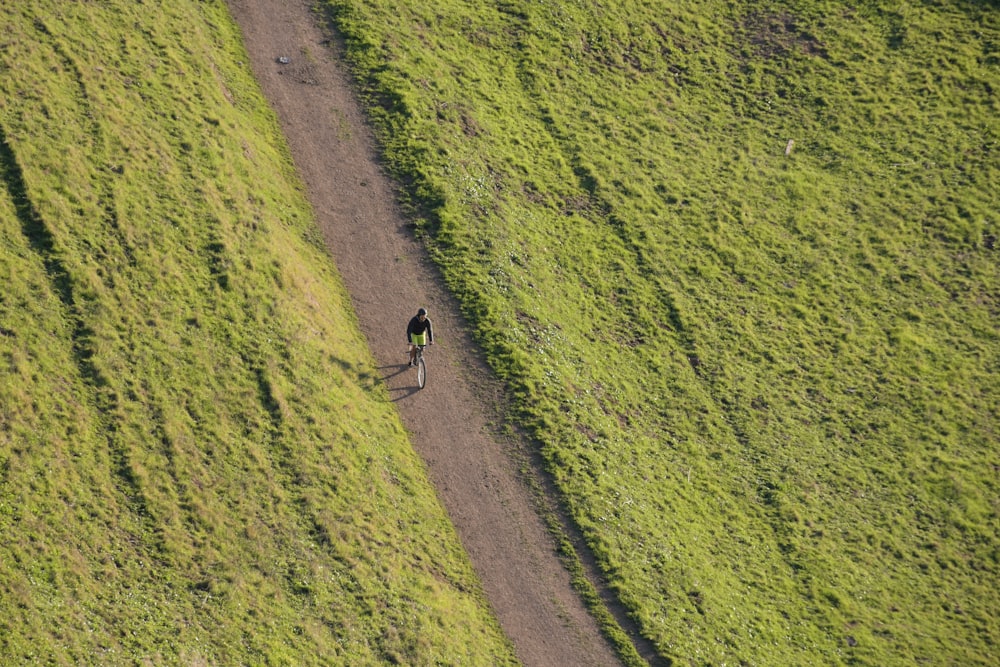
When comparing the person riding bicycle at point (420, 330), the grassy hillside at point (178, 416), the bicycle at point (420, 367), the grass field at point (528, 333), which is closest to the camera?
the grassy hillside at point (178, 416)

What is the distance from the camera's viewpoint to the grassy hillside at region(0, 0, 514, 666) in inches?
806

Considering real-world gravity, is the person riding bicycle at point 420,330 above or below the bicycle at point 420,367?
above

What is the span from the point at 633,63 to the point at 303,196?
21.6 metres

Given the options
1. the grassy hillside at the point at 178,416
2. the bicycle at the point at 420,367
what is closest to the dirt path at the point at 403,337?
the bicycle at the point at 420,367

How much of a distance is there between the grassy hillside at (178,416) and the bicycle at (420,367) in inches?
54.3

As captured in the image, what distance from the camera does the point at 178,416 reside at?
23734mm

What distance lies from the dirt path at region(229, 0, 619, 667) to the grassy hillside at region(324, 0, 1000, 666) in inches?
54.5

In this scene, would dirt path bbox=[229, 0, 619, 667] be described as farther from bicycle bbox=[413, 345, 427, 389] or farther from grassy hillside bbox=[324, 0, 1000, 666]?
grassy hillside bbox=[324, 0, 1000, 666]

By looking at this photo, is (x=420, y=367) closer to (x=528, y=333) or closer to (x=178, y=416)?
(x=528, y=333)

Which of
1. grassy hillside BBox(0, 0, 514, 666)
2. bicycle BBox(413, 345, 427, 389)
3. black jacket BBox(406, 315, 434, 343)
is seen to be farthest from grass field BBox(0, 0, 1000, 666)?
black jacket BBox(406, 315, 434, 343)

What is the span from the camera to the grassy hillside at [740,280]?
2842 cm

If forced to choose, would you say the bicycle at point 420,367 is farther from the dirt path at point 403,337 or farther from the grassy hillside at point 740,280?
the grassy hillside at point 740,280

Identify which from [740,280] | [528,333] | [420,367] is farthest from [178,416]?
[740,280]

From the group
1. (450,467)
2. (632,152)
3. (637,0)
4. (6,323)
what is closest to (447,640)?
(450,467)
